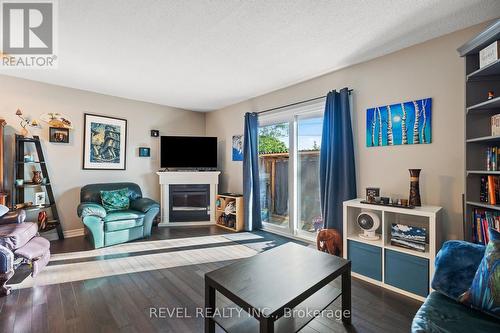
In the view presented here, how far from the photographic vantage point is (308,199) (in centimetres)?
355

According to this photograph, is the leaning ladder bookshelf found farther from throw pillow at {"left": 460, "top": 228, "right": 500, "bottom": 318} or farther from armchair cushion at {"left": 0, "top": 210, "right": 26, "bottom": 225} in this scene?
throw pillow at {"left": 460, "top": 228, "right": 500, "bottom": 318}

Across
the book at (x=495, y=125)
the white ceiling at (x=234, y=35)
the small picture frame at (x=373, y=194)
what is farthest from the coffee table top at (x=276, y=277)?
the white ceiling at (x=234, y=35)

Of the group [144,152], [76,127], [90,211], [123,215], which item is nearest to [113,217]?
[123,215]

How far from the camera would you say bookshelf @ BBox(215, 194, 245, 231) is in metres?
4.11

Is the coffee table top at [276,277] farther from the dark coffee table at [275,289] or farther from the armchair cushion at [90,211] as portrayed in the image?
the armchair cushion at [90,211]

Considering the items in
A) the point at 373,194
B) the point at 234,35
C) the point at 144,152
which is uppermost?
the point at 234,35

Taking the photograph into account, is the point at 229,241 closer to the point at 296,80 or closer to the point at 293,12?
the point at 296,80

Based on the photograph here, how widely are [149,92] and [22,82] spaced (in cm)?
168

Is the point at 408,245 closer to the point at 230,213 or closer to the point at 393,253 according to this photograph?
the point at 393,253

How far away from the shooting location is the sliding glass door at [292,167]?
11.3 feet

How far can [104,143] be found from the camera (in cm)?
398

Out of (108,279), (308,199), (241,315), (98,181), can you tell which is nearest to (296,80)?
(308,199)

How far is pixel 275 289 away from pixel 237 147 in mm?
3428

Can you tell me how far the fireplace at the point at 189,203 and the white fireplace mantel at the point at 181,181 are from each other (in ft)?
0.21
